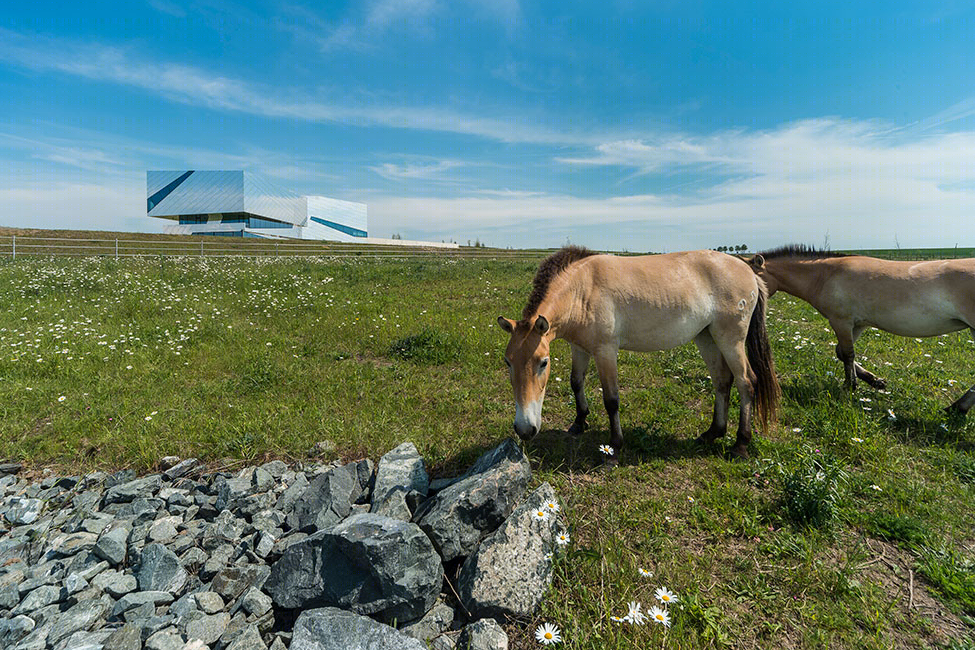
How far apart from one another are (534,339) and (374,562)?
83.8 inches

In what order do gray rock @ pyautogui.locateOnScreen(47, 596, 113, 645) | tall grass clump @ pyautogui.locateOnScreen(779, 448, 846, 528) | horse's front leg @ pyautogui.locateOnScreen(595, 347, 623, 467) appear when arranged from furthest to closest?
horse's front leg @ pyautogui.locateOnScreen(595, 347, 623, 467), tall grass clump @ pyautogui.locateOnScreen(779, 448, 846, 528), gray rock @ pyautogui.locateOnScreen(47, 596, 113, 645)

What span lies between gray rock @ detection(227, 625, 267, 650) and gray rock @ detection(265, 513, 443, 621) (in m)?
0.25

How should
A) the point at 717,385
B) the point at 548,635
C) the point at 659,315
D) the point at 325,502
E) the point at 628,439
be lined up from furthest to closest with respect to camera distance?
the point at 717,385 → the point at 628,439 → the point at 659,315 → the point at 325,502 → the point at 548,635

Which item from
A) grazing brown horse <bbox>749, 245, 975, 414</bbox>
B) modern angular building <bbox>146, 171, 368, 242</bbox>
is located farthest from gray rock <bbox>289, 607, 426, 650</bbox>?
modern angular building <bbox>146, 171, 368, 242</bbox>

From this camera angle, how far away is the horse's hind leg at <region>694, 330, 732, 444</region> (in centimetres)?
492

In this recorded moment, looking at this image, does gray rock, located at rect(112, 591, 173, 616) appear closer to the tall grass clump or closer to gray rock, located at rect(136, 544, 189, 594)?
gray rock, located at rect(136, 544, 189, 594)

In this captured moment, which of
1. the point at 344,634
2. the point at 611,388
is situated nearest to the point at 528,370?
the point at 611,388

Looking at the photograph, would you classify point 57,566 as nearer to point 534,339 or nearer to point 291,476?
point 291,476

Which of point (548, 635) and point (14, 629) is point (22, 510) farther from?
point (548, 635)

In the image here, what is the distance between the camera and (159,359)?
7.10 metres

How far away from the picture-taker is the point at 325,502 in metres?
3.67

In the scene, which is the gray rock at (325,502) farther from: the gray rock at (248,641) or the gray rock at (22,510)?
the gray rock at (22,510)

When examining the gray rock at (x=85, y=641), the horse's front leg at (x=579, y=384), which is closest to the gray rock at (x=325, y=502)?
the gray rock at (x=85, y=641)

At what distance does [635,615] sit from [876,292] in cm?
651
